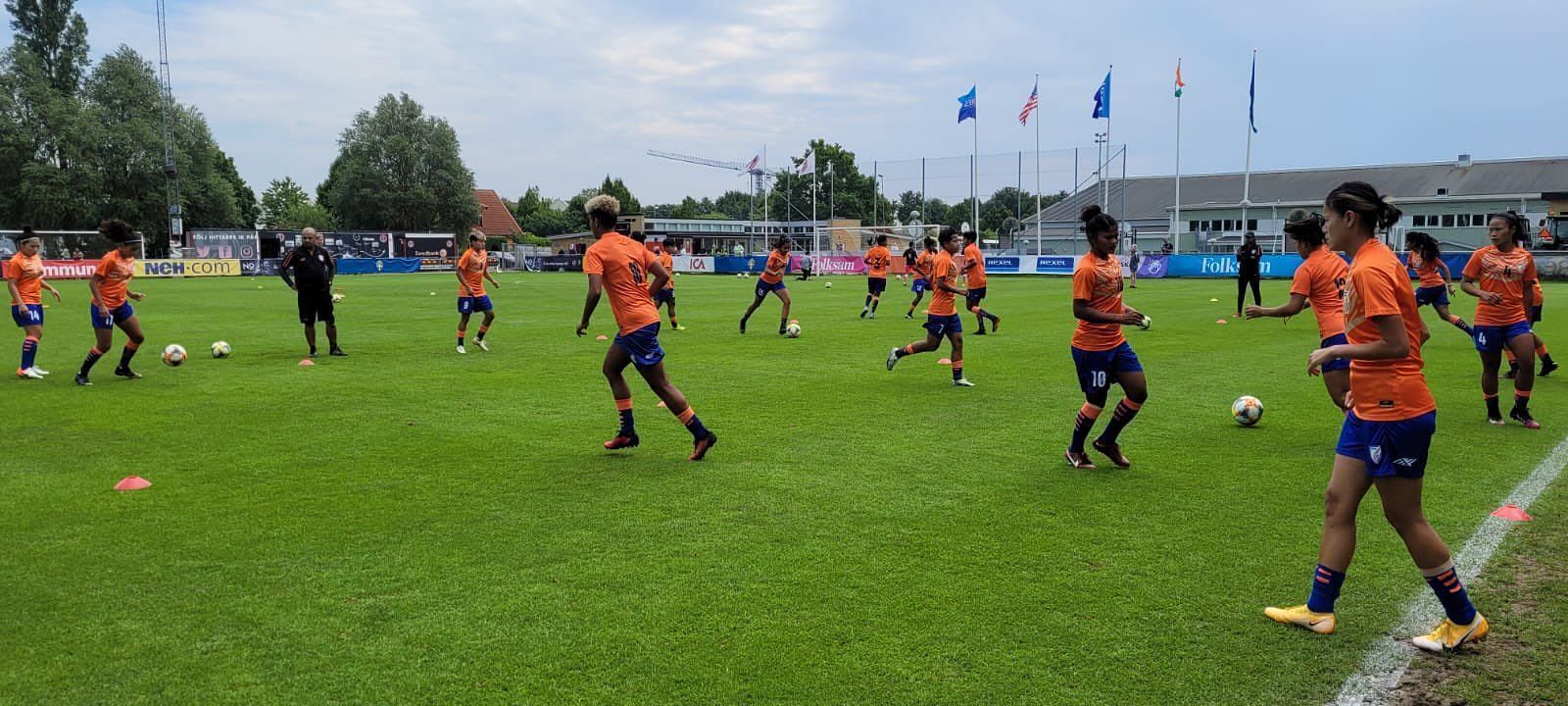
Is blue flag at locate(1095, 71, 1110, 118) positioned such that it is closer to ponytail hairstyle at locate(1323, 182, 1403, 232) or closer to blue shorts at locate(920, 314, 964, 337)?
blue shorts at locate(920, 314, 964, 337)

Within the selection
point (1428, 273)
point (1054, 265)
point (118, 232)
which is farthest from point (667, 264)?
point (1428, 273)

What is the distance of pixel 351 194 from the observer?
253ft

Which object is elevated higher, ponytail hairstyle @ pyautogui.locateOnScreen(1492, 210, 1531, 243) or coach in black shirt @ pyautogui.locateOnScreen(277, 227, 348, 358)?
ponytail hairstyle @ pyautogui.locateOnScreen(1492, 210, 1531, 243)

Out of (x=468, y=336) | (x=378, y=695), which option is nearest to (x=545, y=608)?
(x=378, y=695)

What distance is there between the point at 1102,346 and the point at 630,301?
381 centimetres

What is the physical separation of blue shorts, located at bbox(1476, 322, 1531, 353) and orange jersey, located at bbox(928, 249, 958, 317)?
17.5 feet

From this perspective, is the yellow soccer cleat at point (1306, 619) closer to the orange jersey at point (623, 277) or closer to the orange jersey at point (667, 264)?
the orange jersey at point (667, 264)

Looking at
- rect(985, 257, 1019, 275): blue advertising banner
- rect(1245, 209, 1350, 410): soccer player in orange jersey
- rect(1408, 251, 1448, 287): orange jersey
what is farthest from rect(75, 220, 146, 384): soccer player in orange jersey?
rect(985, 257, 1019, 275): blue advertising banner

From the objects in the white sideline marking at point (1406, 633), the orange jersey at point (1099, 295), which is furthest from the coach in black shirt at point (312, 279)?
the white sideline marking at point (1406, 633)

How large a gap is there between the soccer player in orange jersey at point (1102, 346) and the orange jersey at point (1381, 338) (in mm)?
3051

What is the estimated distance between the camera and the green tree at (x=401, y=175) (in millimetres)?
77000

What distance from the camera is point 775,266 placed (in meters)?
19.5

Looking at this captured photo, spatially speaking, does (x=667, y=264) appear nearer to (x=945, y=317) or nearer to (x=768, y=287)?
(x=768, y=287)

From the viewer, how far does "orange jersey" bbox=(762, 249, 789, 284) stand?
19.0 metres
